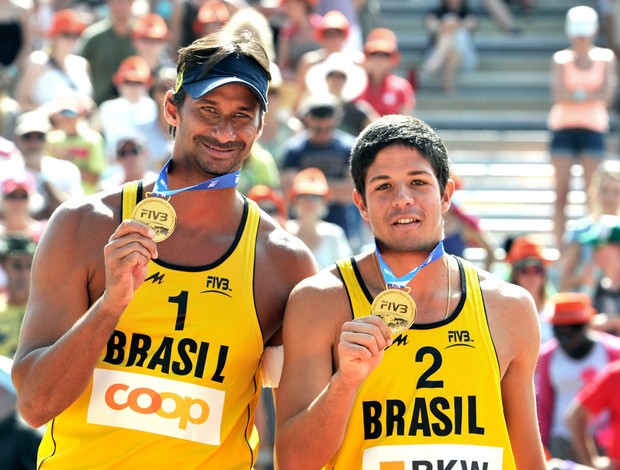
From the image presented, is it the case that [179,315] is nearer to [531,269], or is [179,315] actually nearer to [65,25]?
[531,269]

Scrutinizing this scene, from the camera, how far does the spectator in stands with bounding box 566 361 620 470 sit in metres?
7.59

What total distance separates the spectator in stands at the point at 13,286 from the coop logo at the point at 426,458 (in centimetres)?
433

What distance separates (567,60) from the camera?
38.5 feet

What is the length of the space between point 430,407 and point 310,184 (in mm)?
5700

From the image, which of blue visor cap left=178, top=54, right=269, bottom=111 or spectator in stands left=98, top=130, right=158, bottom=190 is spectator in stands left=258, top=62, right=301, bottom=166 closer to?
spectator in stands left=98, top=130, right=158, bottom=190

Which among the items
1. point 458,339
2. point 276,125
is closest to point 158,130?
point 276,125

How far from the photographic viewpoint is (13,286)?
8.12 meters

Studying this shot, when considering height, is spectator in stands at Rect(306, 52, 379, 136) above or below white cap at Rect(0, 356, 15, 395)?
above

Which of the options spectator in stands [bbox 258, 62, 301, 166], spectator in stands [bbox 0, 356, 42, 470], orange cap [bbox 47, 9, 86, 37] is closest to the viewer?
spectator in stands [bbox 0, 356, 42, 470]

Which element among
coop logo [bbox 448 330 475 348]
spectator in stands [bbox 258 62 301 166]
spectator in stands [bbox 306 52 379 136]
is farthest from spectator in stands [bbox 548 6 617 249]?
coop logo [bbox 448 330 475 348]

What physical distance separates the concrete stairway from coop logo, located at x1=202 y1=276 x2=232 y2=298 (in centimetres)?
695

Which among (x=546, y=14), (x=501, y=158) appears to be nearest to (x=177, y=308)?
(x=501, y=158)

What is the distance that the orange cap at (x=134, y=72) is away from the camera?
11.2 metres

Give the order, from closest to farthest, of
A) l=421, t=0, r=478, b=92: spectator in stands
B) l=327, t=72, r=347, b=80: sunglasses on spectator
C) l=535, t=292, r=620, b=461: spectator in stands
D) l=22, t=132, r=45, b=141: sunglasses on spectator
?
l=535, t=292, r=620, b=461: spectator in stands < l=22, t=132, r=45, b=141: sunglasses on spectator < l=327, t=72, r=347, b=80: sunglasses on spectator < l=421, t=0, r=478, b=92: spectator in stands
